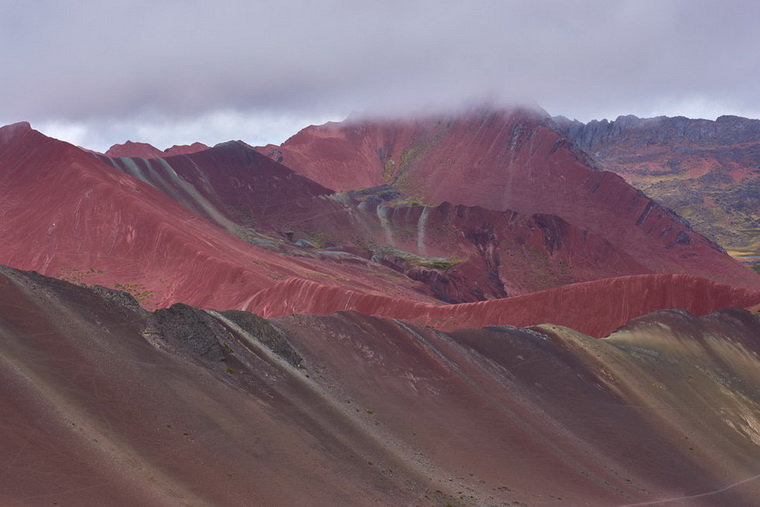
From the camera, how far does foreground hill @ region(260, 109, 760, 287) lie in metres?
139

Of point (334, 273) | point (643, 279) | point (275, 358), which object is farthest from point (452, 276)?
point (275, 358)

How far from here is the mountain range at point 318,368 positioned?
20.3 meters

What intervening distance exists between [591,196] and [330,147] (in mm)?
84180

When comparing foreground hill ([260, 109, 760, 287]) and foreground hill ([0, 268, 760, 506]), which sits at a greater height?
foreground hill ([260, 109, 760, 287])

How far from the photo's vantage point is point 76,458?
1716 cm

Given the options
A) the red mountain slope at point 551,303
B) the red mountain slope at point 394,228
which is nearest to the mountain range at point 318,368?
the red mountain slope at point 551,303

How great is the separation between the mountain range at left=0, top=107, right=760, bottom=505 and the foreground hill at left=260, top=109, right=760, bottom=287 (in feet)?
108

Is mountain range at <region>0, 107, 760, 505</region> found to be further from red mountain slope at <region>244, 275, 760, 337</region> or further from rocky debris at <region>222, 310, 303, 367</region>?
red mountain slope at <region>244, 275, 760, 337</region>

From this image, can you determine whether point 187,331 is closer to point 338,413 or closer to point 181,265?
point 338,413

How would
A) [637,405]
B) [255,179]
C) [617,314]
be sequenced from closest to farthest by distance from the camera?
[637,405]
[617,314]
[255,179]

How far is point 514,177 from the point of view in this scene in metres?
157

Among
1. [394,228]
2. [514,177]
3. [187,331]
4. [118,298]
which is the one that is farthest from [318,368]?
[514,177]

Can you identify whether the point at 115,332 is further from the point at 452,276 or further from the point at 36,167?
the point at 452,276

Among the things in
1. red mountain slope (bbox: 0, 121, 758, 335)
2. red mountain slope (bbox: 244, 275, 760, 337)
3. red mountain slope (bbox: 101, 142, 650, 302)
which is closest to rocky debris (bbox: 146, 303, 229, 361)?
red mountain slope (bbox: 244, 275, 760, 337)
